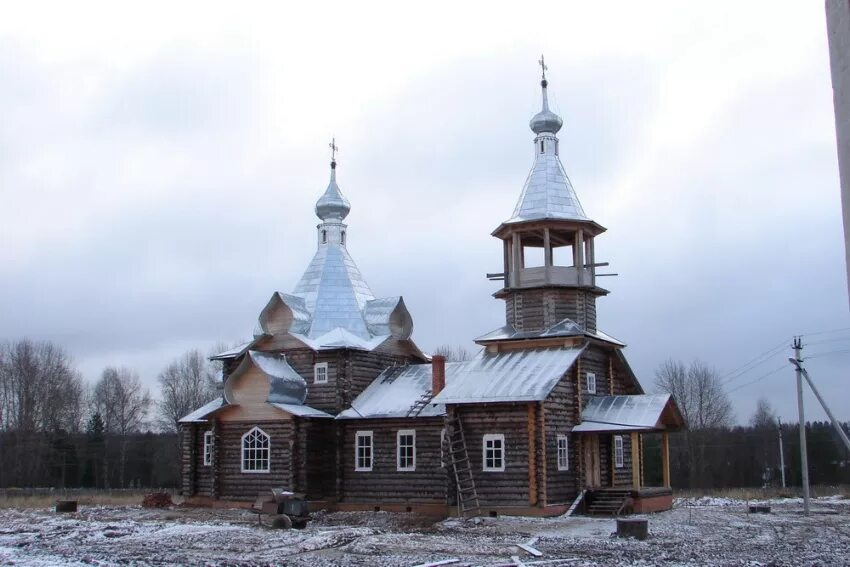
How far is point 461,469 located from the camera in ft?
85.3

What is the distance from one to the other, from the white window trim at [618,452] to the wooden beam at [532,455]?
4512 millimetres

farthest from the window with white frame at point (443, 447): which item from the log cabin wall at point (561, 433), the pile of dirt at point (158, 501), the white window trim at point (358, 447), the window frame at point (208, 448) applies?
the pile of dirt at point (158, 501)

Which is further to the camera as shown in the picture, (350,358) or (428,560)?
(350,358)

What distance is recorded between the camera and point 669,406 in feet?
93.0

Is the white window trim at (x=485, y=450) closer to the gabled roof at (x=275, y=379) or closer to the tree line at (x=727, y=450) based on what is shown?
the gabled roof at (x=275, y=379)


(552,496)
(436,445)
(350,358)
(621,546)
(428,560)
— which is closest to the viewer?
(428,560)

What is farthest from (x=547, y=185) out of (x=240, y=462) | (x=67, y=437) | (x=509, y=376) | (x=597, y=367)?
(x=67, y=437)

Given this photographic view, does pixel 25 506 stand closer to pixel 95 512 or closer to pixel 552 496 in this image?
pixel 95 512

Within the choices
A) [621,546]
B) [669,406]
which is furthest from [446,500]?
[621,546]

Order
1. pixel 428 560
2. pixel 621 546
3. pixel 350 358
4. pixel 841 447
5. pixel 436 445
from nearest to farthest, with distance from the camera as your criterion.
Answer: pixel 428 560
pixel 621 546
pixel 436 445
pixel 350 358
pixel 841 447

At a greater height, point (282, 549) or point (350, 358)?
point (350, 358)

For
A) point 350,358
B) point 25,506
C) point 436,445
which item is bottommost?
point 25,506

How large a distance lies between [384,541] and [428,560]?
10.9 feet

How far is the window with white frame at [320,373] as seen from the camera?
3036 centimetres
